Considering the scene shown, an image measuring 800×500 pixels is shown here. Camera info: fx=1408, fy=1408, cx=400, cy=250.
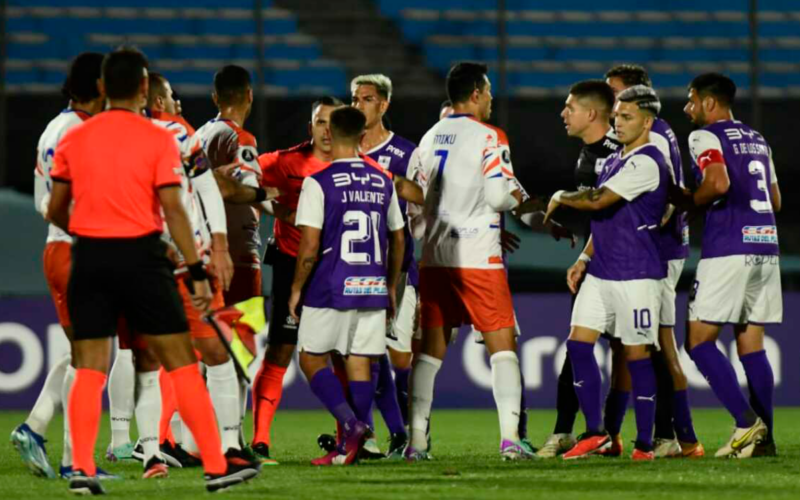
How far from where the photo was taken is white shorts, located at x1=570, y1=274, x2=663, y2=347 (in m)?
7.66

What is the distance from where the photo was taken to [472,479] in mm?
6668

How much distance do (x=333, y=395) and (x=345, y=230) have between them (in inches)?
34.1

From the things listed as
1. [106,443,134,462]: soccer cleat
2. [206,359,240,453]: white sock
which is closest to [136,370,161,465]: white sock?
[206,359,240,453]: white sock

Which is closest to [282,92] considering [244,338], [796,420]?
[796,420]

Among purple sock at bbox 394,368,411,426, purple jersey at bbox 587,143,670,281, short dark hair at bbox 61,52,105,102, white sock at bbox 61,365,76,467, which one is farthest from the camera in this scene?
purple sock at bbox 394,368,411,426

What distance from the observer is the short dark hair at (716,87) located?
26.9 feet

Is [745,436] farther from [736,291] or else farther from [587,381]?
[587,381]

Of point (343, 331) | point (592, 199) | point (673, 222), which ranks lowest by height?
point (343, 331)

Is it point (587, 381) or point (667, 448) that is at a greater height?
point (587, 381)

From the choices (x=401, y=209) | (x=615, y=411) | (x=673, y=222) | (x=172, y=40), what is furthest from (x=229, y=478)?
(x=172, y=40)

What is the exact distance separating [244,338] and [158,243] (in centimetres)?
67

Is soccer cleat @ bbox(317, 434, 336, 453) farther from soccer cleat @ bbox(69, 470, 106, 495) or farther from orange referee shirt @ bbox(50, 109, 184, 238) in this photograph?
orange referee shirt @ bbox(50, 109, 184, 238)

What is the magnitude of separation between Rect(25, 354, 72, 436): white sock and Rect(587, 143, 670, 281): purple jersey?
9.70ft

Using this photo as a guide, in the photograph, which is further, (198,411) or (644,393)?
(644,393)
